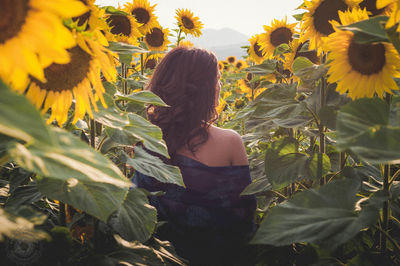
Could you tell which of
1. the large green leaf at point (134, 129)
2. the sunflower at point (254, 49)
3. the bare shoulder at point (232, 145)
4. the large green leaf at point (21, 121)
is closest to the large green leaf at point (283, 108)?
the bare shoulder at point (232, 145)

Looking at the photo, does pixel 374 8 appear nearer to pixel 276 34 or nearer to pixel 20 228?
pixel 20 228

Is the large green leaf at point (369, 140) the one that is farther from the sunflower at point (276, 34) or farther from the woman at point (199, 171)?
the sunflower at point (276, 34)

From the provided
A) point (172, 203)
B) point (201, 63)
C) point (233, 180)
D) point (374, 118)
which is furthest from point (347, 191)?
point (201, 63)

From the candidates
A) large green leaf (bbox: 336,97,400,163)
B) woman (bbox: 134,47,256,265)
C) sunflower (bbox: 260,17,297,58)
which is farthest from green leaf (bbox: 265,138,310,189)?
sunflower (bbox: 260,17,297,58)

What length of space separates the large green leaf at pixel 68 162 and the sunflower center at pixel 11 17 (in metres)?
0.16

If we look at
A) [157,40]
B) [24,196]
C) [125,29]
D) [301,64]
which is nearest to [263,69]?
[301,64]

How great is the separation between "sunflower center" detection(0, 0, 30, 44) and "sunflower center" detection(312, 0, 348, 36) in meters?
1.44

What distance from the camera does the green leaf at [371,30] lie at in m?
0.77

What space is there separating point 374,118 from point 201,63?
1.32 meters

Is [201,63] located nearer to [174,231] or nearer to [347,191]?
[174,231]

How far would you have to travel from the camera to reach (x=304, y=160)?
1593mm

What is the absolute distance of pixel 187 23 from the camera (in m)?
4.29

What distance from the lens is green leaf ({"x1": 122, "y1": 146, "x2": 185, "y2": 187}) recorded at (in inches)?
45.1

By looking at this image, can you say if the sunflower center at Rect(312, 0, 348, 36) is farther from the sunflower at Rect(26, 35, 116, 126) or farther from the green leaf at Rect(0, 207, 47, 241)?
the green leaf at Rect(0, 207, 47, 241)
